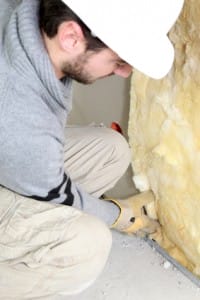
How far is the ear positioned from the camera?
95cm

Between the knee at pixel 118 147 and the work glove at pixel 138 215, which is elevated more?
the knee at pixel 118 147

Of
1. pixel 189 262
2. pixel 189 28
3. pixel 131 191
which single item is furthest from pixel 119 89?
pixel 189 262

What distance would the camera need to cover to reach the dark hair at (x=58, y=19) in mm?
943

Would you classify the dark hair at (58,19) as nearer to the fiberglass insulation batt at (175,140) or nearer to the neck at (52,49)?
the neck at (52,49)

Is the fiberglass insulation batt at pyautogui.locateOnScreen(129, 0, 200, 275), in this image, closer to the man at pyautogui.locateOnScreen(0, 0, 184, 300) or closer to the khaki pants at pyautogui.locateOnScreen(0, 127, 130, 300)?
the man at pyautogui.locateOnScreen(0, 0, 184, 300)

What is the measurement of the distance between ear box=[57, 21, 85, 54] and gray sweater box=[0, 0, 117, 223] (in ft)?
0.14

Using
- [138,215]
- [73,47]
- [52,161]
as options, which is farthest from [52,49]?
[138,215]

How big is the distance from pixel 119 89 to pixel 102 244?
1.60ft

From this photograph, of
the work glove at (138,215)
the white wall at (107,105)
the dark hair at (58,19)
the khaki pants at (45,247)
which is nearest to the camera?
the dark hair at (58,19)

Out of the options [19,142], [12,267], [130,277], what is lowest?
[130,277]

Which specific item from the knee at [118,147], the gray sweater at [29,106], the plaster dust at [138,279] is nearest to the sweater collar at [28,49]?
the gray sweater at [29,106]

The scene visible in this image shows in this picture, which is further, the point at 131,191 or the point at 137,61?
the point at 131,191

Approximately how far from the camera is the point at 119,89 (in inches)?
60.2

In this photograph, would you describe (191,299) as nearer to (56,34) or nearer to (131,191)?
(131,191)
